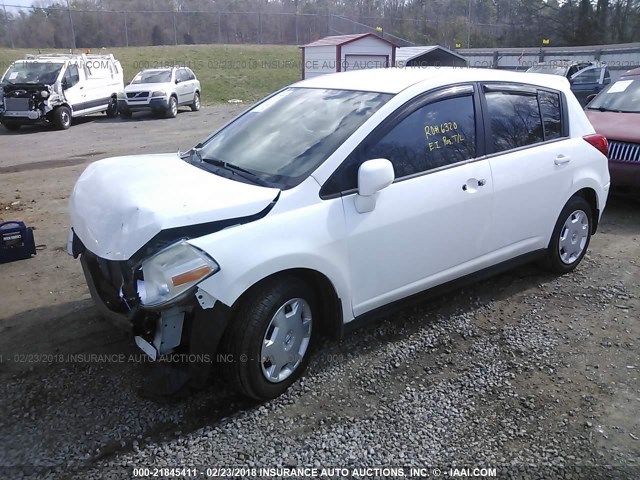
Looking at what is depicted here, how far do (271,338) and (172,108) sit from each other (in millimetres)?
17105

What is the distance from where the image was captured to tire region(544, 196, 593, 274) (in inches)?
188

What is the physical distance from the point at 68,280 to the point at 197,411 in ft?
7.82

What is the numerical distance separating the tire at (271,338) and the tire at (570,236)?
2.51 metres

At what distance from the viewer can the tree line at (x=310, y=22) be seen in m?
35.7

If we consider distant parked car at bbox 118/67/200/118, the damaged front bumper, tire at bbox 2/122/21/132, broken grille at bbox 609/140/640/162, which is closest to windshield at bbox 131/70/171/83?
distant parked car at bbox 118/67/200/118

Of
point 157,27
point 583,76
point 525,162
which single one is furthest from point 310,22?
point 525,162

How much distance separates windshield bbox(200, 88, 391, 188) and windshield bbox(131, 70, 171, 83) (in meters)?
16.4

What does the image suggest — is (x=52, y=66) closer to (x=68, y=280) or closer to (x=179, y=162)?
(x=68, y=280)

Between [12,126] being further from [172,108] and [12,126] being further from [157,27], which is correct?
[157,27]

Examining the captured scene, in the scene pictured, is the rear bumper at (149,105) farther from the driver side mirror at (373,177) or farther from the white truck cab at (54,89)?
the driver side mirror at (373,177)

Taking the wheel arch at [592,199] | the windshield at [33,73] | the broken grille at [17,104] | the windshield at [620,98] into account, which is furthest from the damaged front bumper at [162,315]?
the windshield at [33,73]

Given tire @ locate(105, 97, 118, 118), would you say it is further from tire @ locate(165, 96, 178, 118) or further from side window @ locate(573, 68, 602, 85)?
side window @ locate(573, 68, 602, 85)

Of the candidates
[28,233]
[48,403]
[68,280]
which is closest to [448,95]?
[48,403]

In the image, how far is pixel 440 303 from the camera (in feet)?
14.7
